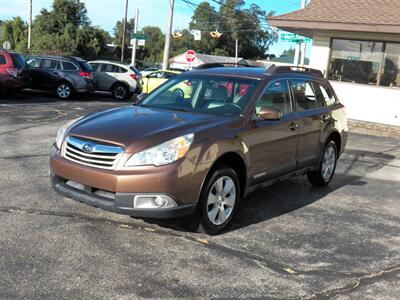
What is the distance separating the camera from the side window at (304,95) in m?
6.76

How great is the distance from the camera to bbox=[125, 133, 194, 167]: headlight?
4754 mm

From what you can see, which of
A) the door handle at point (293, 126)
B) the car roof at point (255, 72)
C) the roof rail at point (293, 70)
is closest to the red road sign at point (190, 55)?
the roof rail at point (293, 70)

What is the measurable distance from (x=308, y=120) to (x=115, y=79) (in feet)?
51.4

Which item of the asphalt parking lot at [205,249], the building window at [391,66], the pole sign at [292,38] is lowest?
the asphalt parking lot at [205,249]

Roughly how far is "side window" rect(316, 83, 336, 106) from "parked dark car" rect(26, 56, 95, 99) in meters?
13.2

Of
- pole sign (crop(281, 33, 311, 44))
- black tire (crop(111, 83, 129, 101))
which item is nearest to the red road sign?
black tire (crop(111, 83, 129, 101))

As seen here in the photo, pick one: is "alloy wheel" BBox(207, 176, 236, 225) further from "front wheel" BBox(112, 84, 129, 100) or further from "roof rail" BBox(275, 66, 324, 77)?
"front wheel" BBox(112, 84, 129, 100)

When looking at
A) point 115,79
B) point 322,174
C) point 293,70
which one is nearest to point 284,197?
point 322,174

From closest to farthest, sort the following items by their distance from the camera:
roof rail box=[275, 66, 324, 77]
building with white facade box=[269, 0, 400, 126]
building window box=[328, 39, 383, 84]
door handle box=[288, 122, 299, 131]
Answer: door handle box=[288, 122, 299, 131] → roof rail box=[275, 66, 324, 77] → building with white facade box=[269, 0, 400, 126] → building window box=[328, 39, 383, 84]

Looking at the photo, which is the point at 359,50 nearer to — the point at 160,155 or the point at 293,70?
the point at 293,70

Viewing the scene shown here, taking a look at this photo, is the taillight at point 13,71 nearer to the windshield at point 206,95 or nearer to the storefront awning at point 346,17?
the storefront awning at point 346,17

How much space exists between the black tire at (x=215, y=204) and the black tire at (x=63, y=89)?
15.0 metres

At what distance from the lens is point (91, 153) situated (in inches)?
195

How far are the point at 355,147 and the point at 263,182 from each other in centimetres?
664
